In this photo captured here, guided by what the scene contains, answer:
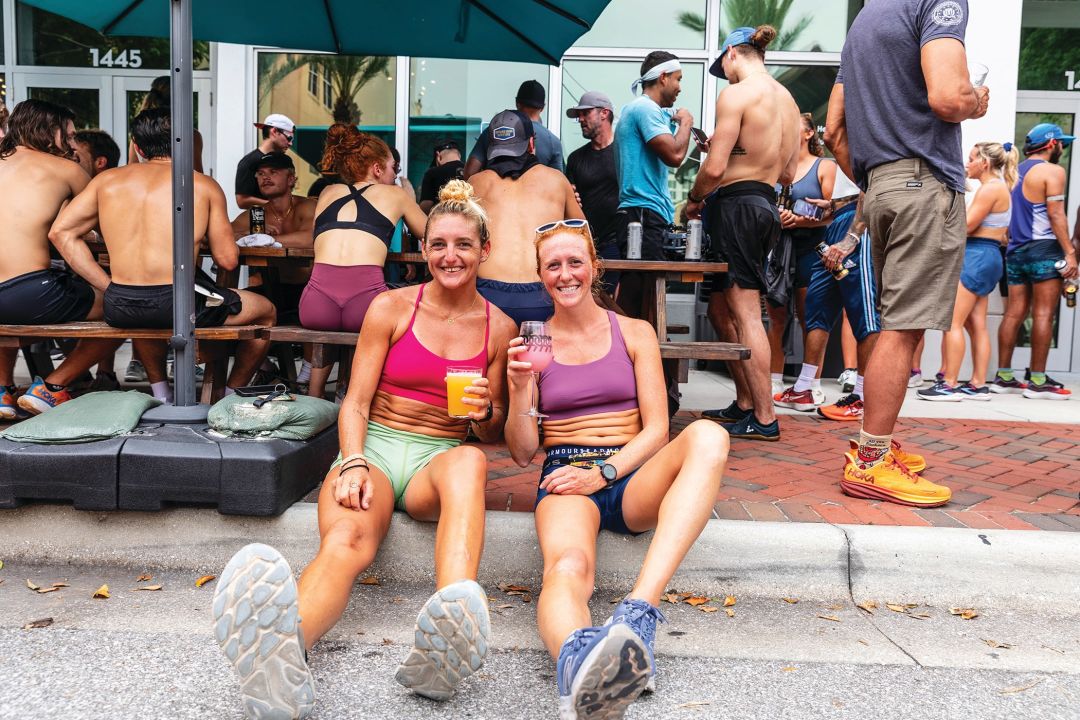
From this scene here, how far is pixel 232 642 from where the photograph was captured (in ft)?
5.94

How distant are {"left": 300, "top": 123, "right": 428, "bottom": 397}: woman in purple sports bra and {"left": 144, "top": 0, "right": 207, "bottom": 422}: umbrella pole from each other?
98 centimetres

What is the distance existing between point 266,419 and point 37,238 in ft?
7.36

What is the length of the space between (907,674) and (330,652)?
1.60 meters

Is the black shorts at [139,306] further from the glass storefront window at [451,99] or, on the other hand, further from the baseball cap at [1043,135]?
the baseball cap at [1043,135]

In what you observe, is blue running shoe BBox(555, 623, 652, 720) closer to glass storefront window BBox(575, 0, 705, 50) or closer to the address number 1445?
glass storefront window BBox(575, 0, 705, 50)

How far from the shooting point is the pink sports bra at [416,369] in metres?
2.87

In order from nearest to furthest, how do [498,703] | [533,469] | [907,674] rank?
[498,703], [907,674], [533,469]

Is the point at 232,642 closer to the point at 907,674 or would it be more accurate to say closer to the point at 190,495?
the point at 190,495

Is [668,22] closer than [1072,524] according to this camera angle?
No

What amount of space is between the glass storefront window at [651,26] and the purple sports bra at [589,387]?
6414mm

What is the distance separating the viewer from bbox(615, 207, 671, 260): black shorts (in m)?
5.34

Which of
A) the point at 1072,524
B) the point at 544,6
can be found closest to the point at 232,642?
the point at 1072,524

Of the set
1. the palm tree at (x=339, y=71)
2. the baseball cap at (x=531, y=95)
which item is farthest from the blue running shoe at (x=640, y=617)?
the palm tree at (x=339, y=71)

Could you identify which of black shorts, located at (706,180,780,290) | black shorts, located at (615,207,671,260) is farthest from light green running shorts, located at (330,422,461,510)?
black shorts, located at (615,207,671,260)
